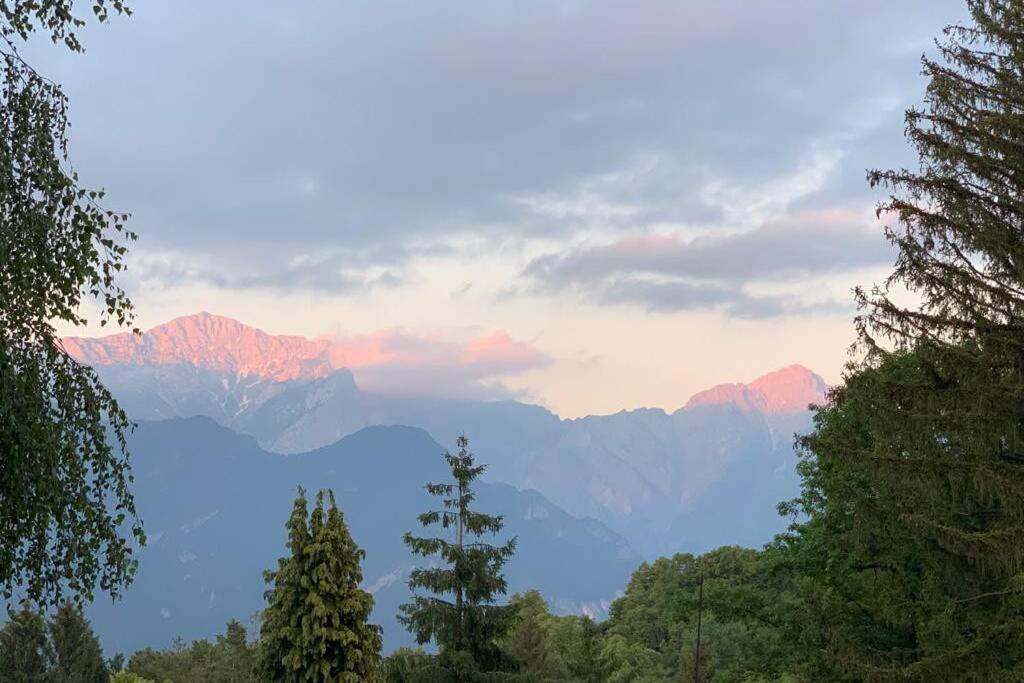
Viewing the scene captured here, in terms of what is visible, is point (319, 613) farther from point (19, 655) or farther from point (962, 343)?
point (19, 655)

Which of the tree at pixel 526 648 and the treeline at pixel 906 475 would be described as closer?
the treeline at pixel 906 475

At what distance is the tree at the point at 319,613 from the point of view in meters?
22.1

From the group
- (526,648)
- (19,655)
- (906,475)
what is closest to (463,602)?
(526,648)

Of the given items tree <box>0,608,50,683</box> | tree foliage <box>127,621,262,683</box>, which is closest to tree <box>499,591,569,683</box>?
tree <box>0,608,50,683</box>

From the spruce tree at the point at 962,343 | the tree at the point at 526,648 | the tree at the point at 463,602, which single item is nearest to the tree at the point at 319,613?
the tree at the point at 463,602

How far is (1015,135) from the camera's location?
11695mm

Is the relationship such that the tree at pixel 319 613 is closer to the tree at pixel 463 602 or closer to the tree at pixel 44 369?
the tree at pixel 463 602

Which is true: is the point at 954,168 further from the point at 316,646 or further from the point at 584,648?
the point at 584,648

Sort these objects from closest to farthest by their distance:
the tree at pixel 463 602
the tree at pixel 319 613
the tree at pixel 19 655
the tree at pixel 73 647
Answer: the tree at pixel 319 613, the tree at pixel 463 602, the tree at pixel 19 655, the tree at pixel 73 647

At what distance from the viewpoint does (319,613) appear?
22.0 m

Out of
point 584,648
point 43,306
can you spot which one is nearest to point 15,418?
point 43,306

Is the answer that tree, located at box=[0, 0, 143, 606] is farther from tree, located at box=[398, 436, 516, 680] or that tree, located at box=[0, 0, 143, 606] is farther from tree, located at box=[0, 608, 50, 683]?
tree, located at box=[0, 608, 50, 683]

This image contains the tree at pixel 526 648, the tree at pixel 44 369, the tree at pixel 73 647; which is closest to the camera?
the tree at pixel 44 369

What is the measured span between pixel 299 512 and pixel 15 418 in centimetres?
1472
